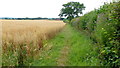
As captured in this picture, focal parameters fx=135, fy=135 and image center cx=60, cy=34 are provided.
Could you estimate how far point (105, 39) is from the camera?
4.30m

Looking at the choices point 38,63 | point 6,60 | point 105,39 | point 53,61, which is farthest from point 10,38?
point 105,39

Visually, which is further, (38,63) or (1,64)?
(38,63)

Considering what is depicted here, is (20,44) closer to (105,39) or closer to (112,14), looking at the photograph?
(105,39)

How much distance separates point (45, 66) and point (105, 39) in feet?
7.67

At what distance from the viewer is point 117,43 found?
11.3 feet

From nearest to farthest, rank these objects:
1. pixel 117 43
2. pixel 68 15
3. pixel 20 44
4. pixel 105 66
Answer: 1. pixel 117 43
2. pixel 105 66
3. pixel 20 44
4. pixel 68 15

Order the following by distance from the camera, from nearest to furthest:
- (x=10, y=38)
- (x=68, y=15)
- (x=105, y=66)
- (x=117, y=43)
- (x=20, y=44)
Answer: (x=117, y=43)
(x=105, y=66)
(x=20, y=44)
(x=10, y=38)
(x=68, y=15)

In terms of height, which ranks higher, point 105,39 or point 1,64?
point 105,39

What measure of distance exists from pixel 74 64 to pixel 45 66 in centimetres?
107

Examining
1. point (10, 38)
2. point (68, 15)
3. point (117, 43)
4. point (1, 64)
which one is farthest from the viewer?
point (68, 15)

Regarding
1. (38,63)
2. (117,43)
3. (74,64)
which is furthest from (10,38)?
(117,43)

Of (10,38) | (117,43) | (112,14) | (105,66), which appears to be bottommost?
(105,66)

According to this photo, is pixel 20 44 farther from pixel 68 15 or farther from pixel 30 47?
pixel 68 15

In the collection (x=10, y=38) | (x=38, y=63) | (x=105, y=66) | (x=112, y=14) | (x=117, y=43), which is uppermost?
(x=112, y=14)
